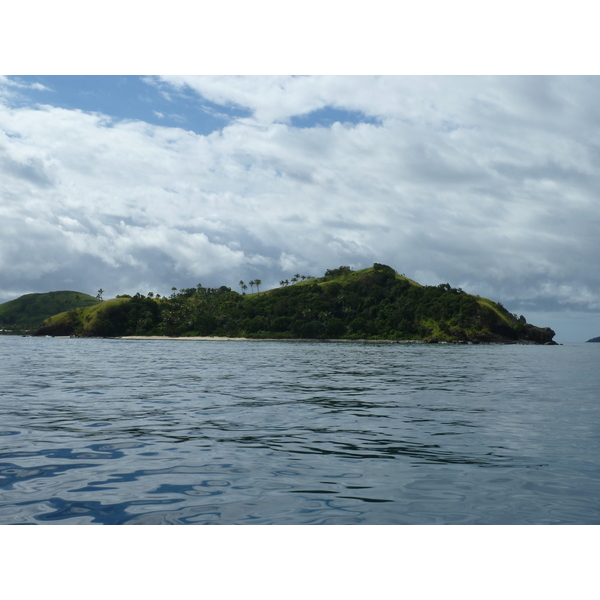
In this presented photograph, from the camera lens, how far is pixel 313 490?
944 centimetres

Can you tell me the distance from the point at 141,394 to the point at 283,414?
9160mm

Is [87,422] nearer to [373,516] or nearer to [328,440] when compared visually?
[328,440]

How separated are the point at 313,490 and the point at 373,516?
5.04ft

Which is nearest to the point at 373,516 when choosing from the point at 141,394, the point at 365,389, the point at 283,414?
the point at 283,414

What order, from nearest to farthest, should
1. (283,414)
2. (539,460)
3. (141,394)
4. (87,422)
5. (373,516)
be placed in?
(373,516)
(539,460)
(87,422)
(283,414)
(141,394)

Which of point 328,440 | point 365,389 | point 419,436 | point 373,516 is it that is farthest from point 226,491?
point 365,389

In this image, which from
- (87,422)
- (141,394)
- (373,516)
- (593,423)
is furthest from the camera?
(141,394)

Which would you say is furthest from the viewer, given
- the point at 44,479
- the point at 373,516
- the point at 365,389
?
the point at 365,389

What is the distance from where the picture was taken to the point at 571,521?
835 cm

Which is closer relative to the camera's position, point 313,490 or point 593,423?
point 313,490

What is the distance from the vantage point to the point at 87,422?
16.5m

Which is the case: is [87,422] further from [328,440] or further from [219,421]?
[328,440]

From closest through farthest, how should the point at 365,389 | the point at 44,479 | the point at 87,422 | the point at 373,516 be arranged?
the point at 373,516
the point at 44,479
the point at 87,422
the point at 365,389

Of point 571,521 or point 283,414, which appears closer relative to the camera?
point 571,521
